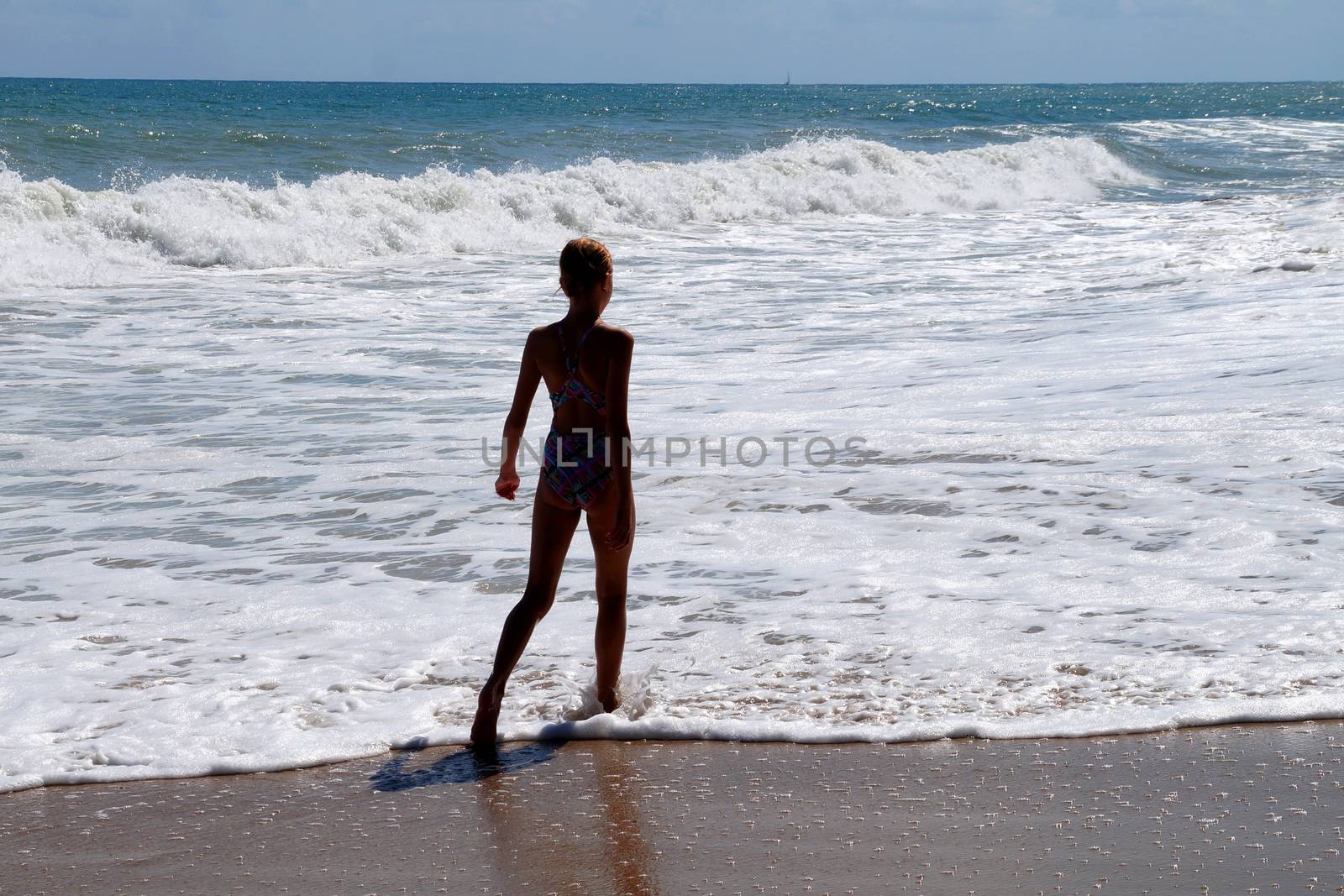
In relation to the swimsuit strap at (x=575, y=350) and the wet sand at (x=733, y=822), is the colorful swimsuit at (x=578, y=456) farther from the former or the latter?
the wet sand at (x=733, y=822)

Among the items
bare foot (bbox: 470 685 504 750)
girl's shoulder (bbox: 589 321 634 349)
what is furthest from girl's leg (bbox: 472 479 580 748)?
girl's shoulder (bbox: 589 321 634 349)

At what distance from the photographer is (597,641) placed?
160 inches

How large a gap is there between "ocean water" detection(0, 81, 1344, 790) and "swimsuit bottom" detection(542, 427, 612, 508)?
71 cm

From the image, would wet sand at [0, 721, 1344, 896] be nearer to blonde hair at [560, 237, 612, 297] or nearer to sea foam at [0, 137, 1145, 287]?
blonde hair at [560, 237, 612, 297]

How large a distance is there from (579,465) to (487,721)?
0.82 metres

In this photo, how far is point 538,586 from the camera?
3.94m

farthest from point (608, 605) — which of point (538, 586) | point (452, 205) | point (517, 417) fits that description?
point (452, 205)

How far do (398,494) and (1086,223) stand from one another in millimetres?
18822

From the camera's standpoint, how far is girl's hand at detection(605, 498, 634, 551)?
12.6 ft

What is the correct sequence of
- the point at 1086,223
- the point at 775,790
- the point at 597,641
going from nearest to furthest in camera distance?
1. the point at 775,790
2. the point at 597,641
3. the point at 1086,223

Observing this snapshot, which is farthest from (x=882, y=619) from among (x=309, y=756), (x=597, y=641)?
(x=309, y=756)

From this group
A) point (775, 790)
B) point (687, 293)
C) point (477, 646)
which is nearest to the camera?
point (775, 790)

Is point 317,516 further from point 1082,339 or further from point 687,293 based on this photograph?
point 687,293

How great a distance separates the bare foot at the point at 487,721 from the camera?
387cm
